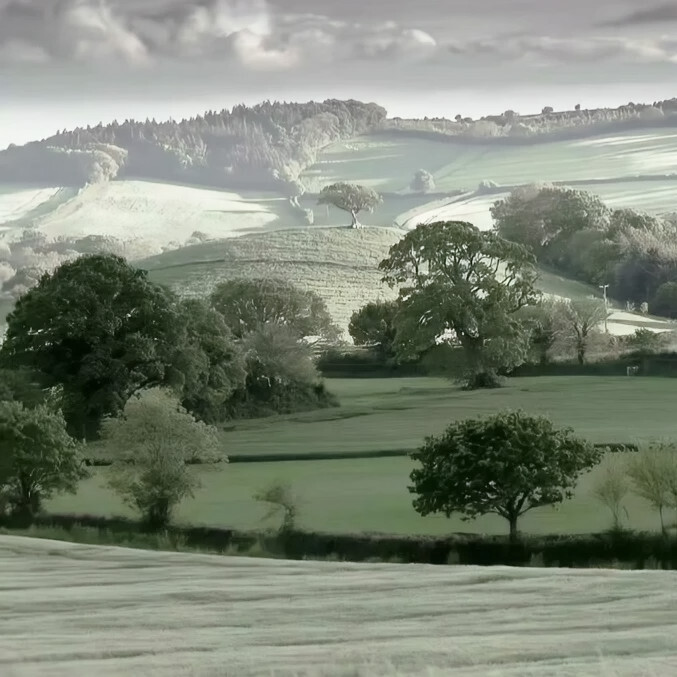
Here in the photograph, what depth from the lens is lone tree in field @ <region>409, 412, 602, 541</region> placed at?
13.5m

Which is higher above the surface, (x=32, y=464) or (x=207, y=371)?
(x=207, y=371)

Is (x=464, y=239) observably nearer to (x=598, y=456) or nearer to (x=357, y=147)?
(x=357, y=147)

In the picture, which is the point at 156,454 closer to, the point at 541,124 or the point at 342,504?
the point at 342,504

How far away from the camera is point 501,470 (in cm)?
1346

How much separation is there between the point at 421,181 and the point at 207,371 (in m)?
5.43

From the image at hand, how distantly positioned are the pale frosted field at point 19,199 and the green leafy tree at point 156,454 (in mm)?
6392

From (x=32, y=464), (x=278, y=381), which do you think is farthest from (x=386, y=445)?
(x=32, y=464)

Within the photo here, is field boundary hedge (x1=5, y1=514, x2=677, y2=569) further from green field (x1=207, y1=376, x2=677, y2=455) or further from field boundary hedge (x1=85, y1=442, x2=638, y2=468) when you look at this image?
green field (x1=207, y1=376, x2=677, y2=455)

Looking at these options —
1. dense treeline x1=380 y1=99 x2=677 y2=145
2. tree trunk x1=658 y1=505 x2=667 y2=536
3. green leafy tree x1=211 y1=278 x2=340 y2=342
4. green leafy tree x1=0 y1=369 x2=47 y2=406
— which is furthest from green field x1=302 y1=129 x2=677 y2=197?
tree trunk x1=658 y1=505 x2=667 y2=536

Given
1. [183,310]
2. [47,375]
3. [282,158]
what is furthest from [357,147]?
[47,375]

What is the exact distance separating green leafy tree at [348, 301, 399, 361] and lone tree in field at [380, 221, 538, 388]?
14 centimetres

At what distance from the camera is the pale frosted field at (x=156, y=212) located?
20.4 meters

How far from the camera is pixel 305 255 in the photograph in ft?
65.5

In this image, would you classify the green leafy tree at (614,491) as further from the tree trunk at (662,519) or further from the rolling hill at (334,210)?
the rolling hill at (334,210)
